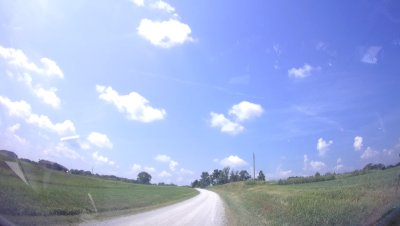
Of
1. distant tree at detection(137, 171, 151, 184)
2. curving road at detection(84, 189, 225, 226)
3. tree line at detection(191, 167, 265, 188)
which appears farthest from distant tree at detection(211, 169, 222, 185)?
curving road at detection(84, 189, 225, 226)

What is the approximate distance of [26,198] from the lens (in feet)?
58.4

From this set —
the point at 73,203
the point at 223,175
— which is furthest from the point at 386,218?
the point at 223,175

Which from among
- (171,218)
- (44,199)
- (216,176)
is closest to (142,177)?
(171,218)

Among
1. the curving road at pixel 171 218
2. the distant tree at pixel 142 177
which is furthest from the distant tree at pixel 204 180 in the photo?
the curving road at pixel 171 218

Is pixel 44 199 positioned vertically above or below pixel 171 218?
above

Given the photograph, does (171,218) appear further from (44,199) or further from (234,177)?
(234,177)

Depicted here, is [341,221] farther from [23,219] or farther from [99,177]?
[99,177]

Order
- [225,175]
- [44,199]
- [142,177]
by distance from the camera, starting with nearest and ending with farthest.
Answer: [44,199] → [142,177] → [225,175]

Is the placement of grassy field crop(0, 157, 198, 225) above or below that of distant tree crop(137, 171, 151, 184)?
below

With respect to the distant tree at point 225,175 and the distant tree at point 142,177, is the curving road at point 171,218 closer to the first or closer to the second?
the distant tree at point 142,177

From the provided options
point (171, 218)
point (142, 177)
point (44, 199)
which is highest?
point (142, 177)

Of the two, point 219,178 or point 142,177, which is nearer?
point 142,177

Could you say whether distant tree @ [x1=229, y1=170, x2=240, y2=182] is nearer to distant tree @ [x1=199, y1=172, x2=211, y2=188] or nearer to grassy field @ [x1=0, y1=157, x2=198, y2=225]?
distant tree @ [x1=199, y1=172, x2=211, y2=188]

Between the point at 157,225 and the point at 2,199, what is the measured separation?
25.1 ft
